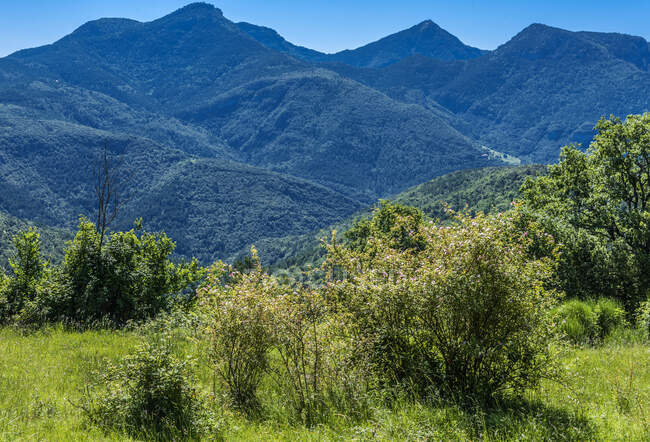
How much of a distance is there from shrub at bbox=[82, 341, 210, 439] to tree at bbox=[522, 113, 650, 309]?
1089 cm

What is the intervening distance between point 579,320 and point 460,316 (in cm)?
656

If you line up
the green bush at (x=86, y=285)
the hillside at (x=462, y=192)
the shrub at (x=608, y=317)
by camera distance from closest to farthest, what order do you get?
the shrub at (x=608, y=317) → the green bush at (x=86, y=285) → the hillside at (x=462, y=192)

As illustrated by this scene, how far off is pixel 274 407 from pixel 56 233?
19857 centimetres

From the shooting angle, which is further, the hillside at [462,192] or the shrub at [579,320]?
the hillside at [462,192]

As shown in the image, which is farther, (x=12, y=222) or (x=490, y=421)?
(x=12, y=222)

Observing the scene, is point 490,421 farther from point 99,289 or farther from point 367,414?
point 99,289

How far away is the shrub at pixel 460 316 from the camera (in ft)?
16.8

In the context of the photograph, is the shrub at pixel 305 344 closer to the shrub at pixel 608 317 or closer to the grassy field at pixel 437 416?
the grassy field at pixel 437 416

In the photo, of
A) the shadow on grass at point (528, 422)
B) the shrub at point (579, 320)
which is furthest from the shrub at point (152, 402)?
the shrub at point (579, 320)

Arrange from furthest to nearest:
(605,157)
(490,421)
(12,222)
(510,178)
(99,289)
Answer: (12,222)
(510,178)
(605,157)
(99,289)
(490,421)

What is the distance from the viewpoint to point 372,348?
18.5 ft

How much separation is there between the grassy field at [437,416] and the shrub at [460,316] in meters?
0.48

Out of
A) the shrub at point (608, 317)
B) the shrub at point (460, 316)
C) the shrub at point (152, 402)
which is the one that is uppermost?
the shrub at point (460, 316)

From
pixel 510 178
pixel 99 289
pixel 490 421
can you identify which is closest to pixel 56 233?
pixel 510 178
